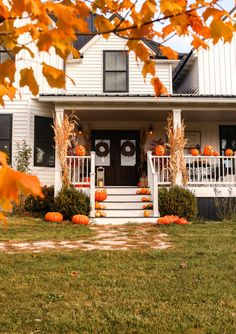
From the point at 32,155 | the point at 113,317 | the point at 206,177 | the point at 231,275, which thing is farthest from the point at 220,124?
the point at 113,317

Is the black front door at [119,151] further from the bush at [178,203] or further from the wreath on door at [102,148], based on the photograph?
the bush at [178,203]

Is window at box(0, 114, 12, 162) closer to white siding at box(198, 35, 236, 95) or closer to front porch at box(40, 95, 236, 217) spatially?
front porch at box(40, 95, 236, 217)

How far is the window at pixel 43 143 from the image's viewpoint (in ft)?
44.2

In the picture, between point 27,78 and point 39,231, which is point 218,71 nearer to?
point 39,231

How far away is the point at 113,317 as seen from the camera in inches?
138

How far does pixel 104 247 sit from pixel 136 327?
12.2 ft

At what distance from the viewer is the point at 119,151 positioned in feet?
49.1

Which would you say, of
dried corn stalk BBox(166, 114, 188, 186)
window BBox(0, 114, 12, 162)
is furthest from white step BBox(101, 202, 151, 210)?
window BBox(0, 114, 12, 162)

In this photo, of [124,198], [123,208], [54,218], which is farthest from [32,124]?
[123,208]

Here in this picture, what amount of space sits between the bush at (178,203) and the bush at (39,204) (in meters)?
3.25

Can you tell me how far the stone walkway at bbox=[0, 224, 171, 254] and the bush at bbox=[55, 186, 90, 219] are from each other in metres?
1.77

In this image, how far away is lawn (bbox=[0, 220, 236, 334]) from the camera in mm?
3373

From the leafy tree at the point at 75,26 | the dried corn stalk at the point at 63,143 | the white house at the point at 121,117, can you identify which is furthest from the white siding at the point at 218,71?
the leafy tree at the point at 75,26

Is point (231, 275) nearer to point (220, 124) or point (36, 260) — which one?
point (36, 260)
